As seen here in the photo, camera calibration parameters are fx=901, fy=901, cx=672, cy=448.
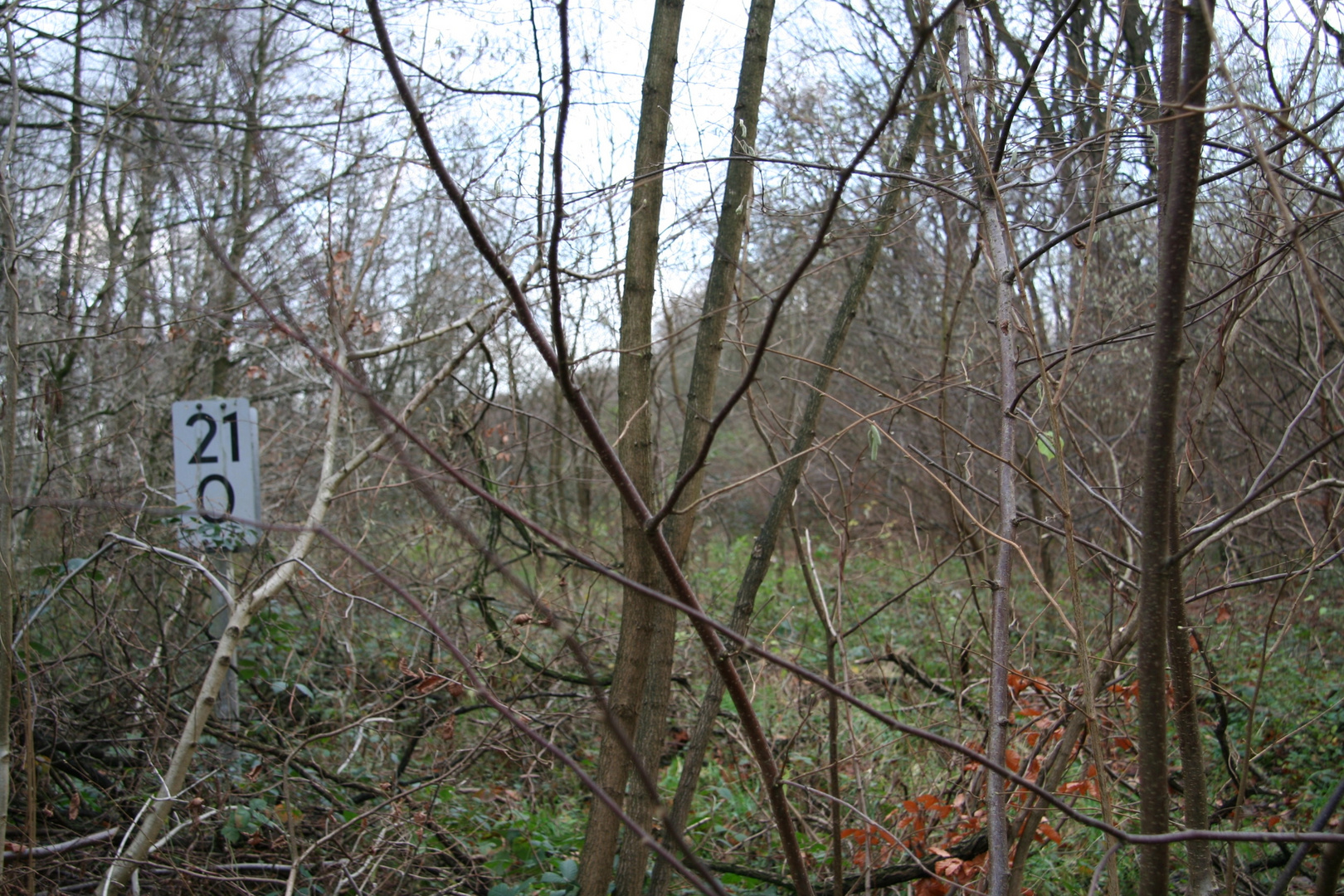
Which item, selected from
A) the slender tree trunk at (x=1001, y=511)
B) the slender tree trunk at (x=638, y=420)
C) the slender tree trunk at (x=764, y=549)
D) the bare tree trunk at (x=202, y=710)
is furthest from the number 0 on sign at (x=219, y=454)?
the slender tree trunk at (x=1001, y=511)

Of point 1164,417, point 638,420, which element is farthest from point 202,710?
point 1164,417

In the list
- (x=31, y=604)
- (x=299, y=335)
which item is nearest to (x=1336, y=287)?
(x=299, y=335)

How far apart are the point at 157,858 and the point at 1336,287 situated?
18.0 ft

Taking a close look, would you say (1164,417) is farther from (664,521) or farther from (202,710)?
(202,710)

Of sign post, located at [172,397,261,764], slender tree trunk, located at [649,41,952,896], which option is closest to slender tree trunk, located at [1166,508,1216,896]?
slender tree trunk, located at [649,41,952,896]

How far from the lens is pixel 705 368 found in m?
3.40

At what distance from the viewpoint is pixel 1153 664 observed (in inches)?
51.6

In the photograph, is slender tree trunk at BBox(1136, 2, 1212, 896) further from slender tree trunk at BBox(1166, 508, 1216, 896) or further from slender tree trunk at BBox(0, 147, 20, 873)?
slender tree trunk at BBox(0, 147, 20, 873)

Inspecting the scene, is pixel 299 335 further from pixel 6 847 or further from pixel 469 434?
pixel 469 434

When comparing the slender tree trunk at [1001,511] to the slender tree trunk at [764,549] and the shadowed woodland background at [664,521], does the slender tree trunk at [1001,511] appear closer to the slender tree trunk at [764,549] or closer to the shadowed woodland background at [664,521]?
the shadowed woodland background at [664,521]

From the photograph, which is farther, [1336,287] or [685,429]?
[1336,287]

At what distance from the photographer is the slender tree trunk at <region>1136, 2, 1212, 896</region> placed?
122cm

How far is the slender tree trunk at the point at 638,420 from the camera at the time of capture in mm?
3162

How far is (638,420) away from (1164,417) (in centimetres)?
218
